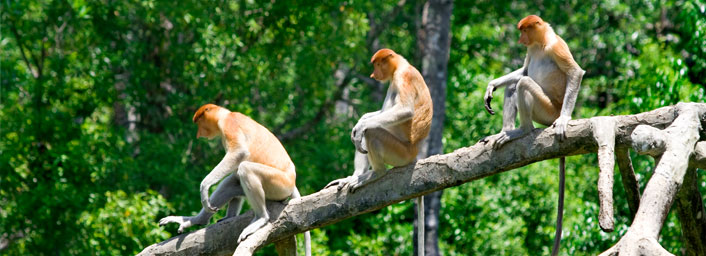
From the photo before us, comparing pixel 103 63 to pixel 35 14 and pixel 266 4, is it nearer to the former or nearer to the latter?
pixel 35 14

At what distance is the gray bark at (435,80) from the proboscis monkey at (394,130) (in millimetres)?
4230

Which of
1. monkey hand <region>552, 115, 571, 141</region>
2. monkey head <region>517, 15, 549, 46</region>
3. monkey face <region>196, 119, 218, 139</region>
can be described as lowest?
monkey hand <region>552, 115, 571, 141</region>

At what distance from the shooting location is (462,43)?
1238 centimetres

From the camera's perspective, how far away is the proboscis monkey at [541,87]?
477 cm

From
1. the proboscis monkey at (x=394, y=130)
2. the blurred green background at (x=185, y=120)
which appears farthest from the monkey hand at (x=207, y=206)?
the blurred green background at (x=185, y=120)

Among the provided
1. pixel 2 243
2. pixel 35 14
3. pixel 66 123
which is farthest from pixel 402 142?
pixel 2 243

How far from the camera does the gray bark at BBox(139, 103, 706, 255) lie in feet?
13.7

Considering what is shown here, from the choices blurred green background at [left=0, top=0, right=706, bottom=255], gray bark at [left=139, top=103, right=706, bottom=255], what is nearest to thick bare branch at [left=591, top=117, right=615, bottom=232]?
gray bark at [left=139, top=103, right=706, bottom=255]

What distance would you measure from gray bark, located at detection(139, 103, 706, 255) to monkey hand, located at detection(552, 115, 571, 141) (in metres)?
0.02

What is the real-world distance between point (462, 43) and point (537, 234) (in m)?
3.42

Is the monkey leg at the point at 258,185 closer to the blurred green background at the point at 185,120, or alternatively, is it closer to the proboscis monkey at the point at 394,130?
the proboscis monkey at the point at 394,130

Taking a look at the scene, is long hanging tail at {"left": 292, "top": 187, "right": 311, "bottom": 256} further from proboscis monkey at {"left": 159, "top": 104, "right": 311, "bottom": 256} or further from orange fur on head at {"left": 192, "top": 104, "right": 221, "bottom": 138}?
orange fur on head at {"left": 192, "top": 104, "right": 221, "bottom": 138}

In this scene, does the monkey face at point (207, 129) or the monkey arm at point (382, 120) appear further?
the monkey face at point (207, 129)

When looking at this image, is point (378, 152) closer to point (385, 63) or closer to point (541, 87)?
point (385, 63)
